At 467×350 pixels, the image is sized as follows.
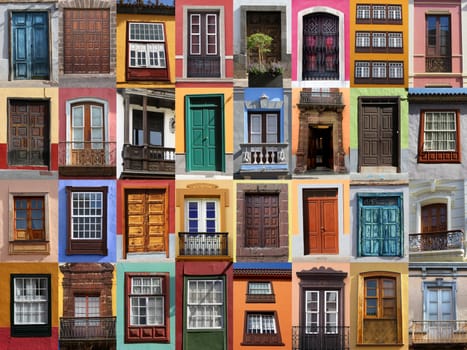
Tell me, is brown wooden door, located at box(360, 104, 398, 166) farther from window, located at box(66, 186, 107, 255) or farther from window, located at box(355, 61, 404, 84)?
window, located at box(66, 186, 107, 255)

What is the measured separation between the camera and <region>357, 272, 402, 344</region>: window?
22938mm

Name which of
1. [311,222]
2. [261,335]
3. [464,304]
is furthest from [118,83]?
[464,304]

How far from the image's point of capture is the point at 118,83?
2319 cm

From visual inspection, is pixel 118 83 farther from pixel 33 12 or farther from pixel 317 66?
pixel 317 66

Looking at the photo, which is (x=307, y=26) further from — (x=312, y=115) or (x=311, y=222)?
(x=311, y=222)

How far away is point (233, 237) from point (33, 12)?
915cm

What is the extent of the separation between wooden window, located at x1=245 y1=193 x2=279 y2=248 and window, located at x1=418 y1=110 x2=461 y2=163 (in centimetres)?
467

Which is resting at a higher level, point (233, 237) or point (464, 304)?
point (233, 237)

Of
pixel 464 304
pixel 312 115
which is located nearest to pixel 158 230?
pixel 312 115

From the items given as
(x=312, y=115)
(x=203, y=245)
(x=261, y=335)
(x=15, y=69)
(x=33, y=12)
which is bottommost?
(x=261, y=335)

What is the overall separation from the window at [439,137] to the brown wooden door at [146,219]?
8042 millimetres

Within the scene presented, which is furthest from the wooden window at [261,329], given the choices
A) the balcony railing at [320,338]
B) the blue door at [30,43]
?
the blue door at [30,43]

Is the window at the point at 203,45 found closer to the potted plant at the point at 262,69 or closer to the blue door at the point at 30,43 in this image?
the potted plant at the point at 262,69

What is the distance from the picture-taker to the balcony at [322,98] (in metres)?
23.2
